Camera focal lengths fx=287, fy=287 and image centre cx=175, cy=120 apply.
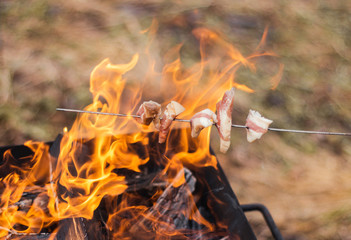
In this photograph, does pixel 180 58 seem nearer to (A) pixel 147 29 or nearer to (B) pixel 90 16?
(A) pixel 147 29

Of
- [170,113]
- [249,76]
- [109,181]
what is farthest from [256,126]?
[249,76]

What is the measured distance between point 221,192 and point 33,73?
3670 mm

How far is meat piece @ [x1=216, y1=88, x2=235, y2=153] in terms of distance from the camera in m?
2.09

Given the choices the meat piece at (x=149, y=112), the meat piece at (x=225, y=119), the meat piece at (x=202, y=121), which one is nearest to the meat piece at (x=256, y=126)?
the meat piece at (x=225, y=119)

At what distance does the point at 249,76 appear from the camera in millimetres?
5137

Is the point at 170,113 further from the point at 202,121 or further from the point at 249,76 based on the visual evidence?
the point at 249,76

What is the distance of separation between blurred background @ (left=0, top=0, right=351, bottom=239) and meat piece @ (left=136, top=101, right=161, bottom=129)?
1.94 meters

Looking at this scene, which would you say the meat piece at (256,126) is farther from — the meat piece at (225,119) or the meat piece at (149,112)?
the meat piece at (149,112)

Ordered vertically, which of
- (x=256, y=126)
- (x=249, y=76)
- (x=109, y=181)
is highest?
(x=256, y=126)

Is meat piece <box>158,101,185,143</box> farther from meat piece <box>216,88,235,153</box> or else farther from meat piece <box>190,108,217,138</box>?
meat piece <box>216,88,235,153</box>

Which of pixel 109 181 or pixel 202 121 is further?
pixel 109 181

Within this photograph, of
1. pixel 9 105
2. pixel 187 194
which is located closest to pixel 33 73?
pixel 9 105

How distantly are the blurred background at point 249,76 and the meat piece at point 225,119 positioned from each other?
1.70 m

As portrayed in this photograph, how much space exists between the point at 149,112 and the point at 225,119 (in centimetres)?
56
